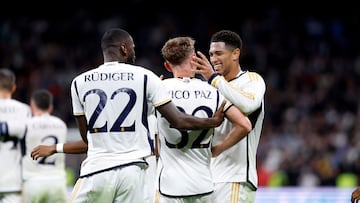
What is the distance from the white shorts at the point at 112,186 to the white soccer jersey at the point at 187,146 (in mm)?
349

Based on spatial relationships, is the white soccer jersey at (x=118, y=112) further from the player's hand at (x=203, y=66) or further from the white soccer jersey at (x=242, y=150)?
the white soccer jersey at (x=242, y=150)

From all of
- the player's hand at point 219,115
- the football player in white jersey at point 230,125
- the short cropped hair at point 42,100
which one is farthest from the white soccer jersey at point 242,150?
the short cropped hair at point 42,100

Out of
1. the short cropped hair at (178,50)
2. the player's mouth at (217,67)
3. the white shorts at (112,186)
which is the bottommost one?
the white shorts at (112,186)

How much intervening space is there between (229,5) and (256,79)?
15.7 m

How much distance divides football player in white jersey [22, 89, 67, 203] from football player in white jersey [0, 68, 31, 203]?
0.93ft

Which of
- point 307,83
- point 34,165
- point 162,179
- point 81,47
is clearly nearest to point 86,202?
point 162,179

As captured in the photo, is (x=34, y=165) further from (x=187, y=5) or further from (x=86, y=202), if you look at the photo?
(x=187, y=5)

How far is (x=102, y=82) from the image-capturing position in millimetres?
6977

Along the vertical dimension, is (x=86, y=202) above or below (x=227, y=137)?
below

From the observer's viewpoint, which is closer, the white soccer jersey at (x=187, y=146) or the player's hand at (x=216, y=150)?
the white soccer jersey at (x=187, y=146)

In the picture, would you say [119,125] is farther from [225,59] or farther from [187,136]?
[225,59]

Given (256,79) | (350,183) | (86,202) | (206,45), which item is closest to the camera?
(86,202)

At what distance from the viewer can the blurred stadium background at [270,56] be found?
1753 cm

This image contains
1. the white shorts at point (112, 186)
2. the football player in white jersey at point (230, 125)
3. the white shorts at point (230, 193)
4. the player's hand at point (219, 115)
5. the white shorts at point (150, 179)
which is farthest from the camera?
the white shorts at point (150, 179)
